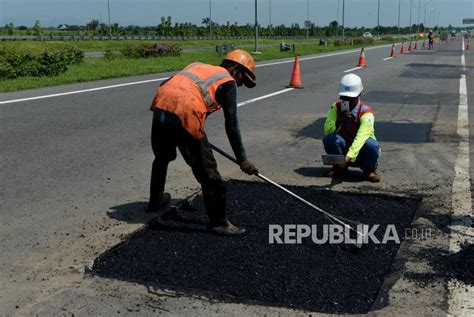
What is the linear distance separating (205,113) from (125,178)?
209 cm

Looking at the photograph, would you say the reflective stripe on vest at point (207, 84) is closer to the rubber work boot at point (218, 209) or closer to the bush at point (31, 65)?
the rubber work boot at point (218, 209)

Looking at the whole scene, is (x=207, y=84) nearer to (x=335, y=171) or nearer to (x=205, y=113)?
(x=205, y=113)

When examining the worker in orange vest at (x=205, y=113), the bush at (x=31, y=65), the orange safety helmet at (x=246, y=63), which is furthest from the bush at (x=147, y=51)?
the orange safety helmet at (x=246, y=63)

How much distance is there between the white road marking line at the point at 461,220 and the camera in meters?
3.21

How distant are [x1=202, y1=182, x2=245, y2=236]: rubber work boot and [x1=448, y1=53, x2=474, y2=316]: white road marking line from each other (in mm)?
1610

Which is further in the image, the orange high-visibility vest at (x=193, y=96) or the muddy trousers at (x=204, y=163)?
the muddy trousers at (x=204, y=163)

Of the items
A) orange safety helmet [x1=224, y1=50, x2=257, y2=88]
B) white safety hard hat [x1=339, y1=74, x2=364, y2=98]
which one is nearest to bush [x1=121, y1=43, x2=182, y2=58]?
white safety hard hat [x1=339, y1=74, x2=364, y2=98]

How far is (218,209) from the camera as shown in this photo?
4277mm

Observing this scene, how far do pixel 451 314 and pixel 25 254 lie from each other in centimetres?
282

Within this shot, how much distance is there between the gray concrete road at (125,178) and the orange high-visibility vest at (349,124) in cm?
49

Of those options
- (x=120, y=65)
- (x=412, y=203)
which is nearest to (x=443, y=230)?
(x=412, y=203)

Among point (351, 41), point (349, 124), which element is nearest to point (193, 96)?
point (349, 124)

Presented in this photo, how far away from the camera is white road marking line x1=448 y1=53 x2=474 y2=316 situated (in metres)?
3.21

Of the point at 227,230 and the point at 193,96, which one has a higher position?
the point at 193,96
